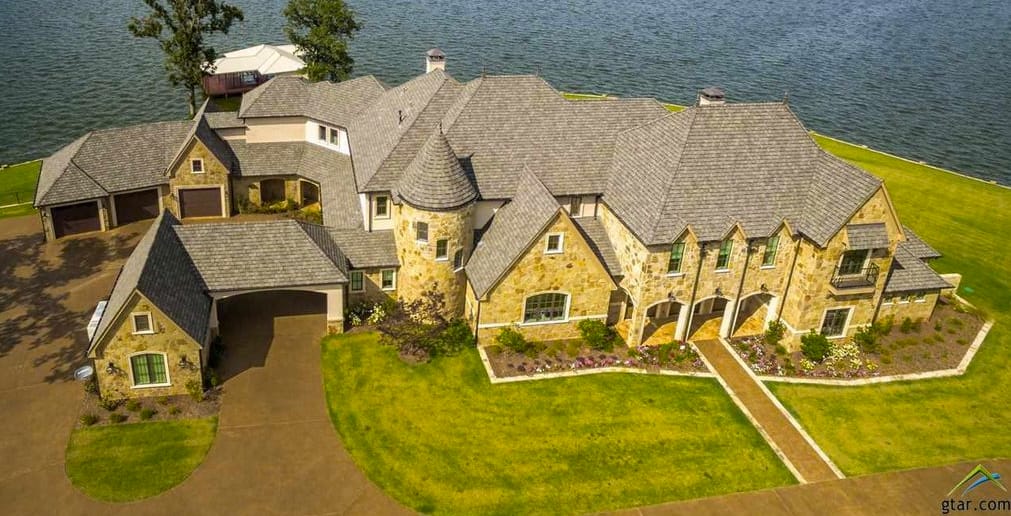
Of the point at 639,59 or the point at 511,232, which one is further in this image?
the point at 639,59

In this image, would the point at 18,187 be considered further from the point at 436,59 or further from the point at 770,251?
the point at 770,251

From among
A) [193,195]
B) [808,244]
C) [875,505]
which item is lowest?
[875,505]

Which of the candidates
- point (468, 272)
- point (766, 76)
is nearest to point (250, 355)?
point (468, 272)

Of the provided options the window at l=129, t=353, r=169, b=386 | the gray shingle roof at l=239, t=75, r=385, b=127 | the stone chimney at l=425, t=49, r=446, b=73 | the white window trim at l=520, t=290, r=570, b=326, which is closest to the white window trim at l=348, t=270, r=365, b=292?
the white window trim at l=520, t=290, r=570, b=326

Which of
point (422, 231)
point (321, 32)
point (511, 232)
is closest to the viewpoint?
point (422, 231)

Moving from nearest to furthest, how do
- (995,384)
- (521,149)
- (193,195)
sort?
(995,384)
(521,149)
(193,195)

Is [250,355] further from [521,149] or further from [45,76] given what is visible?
[45,76]

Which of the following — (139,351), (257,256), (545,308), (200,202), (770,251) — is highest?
(770,251)

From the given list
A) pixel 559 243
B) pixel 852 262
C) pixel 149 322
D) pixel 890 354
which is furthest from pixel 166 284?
pixel 890 354
